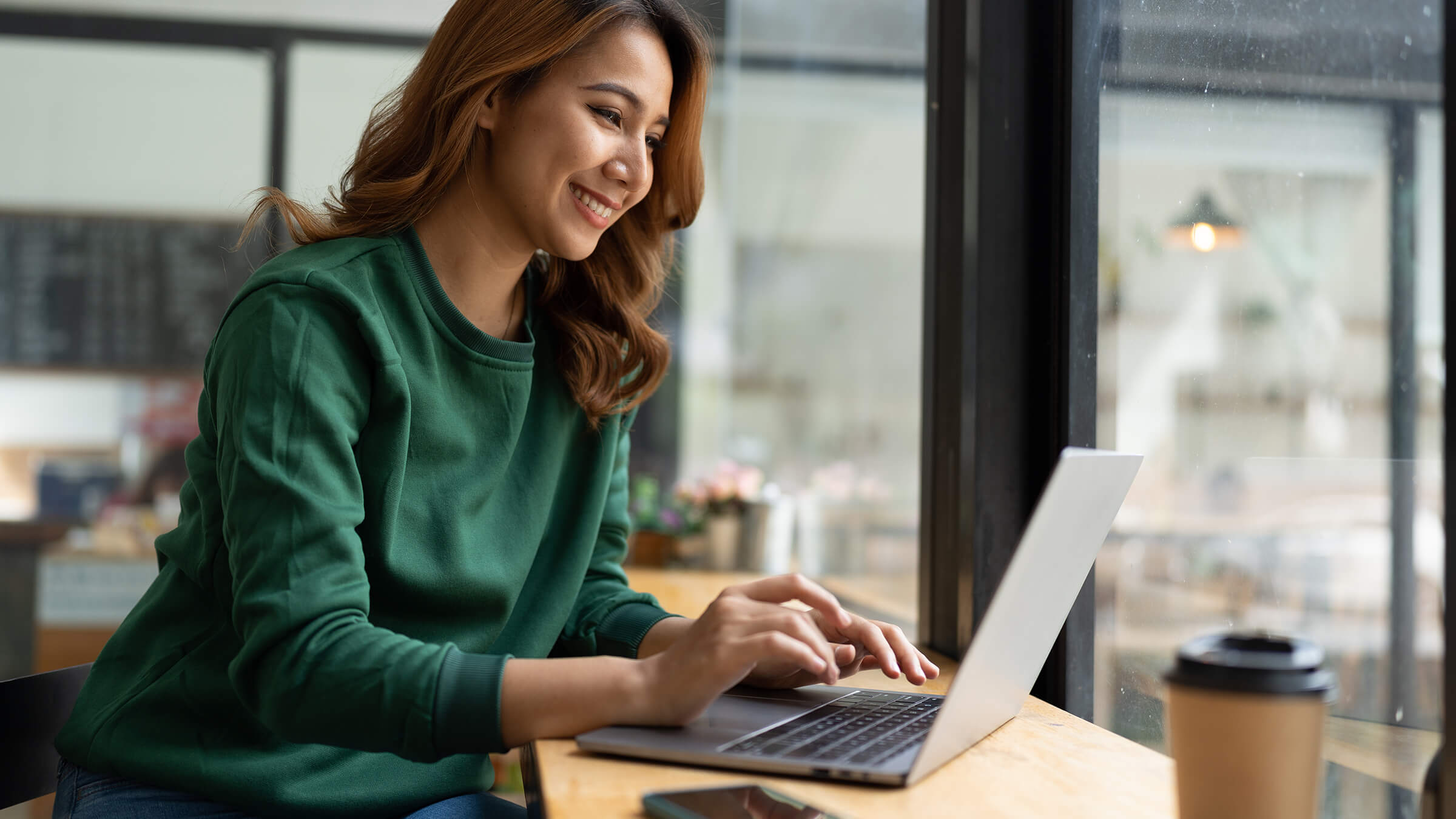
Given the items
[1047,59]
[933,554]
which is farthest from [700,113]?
[933,554]

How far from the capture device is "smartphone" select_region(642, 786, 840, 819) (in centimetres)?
61

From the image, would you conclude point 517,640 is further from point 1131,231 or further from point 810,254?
point 810,254

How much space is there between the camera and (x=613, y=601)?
1162 mm

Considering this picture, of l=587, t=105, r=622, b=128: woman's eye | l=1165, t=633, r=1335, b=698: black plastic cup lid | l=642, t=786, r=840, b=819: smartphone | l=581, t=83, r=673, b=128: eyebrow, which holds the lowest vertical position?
l=642, t=786, r=840, b=819: smartphone

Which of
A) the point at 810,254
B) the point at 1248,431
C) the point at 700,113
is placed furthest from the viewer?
the point at 810,254

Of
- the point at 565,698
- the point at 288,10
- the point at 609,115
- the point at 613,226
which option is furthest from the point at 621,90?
the point at 288,10

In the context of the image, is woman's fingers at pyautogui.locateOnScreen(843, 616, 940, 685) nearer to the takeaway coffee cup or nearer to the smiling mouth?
the takeaway coffee cup

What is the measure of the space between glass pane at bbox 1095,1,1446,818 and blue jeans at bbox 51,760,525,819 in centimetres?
69

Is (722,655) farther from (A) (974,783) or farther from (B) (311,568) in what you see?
(B) (311,568)

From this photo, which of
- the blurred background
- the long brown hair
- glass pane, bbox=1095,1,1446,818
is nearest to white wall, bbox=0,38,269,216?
the blurred background

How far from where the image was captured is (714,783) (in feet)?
2.25

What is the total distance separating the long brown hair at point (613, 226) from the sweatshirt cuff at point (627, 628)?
205 millimetres

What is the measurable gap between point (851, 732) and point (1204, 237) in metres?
0.58

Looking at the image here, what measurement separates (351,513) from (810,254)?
2.28 meters
